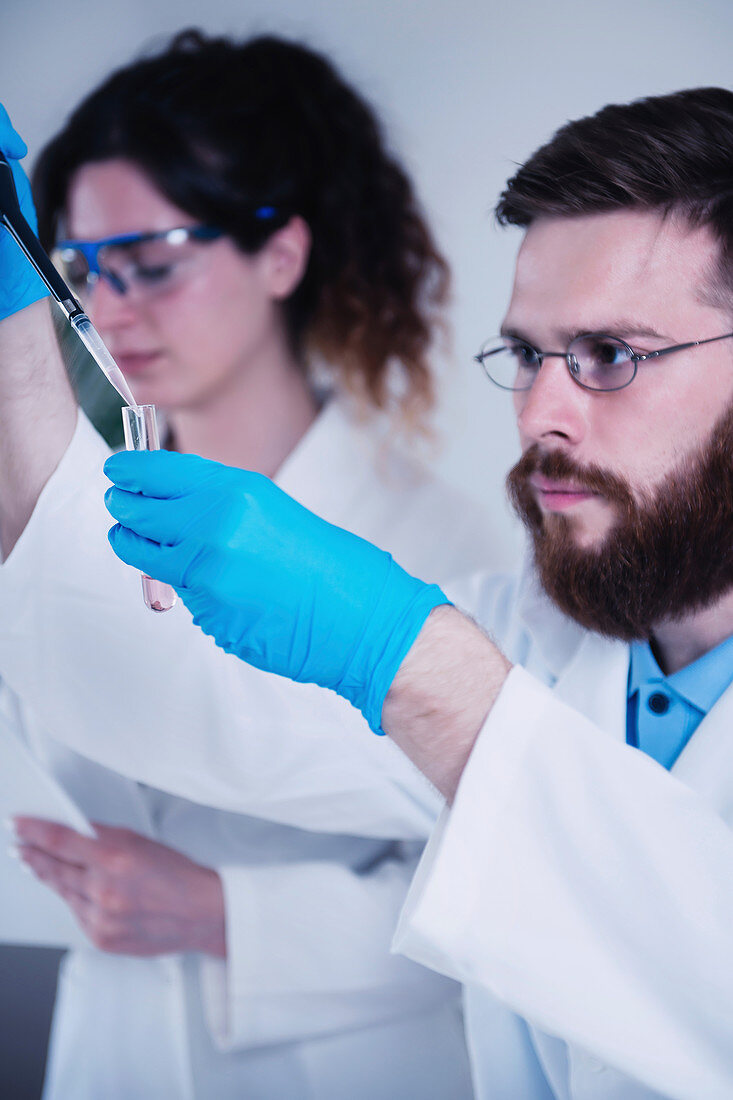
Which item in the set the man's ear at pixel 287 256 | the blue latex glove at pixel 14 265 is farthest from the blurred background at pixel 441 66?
the blue latex glove at pixel 14 265

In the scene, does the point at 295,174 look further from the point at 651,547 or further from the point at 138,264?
the point at 651,547

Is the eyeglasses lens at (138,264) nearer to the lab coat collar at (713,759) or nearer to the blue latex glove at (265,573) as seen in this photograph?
the blue latex glove at (265,573)

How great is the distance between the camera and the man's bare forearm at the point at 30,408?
892mm

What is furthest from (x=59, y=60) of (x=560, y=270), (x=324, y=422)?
(x=560, y=270)

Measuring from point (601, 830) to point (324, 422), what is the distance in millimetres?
886

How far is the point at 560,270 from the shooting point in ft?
3.35

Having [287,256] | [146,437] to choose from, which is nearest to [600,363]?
[146,437]

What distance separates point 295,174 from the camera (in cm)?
149

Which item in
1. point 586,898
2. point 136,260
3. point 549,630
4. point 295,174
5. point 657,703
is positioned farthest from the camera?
point 295,174

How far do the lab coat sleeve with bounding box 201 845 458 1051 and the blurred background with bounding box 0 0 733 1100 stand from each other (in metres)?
0.35

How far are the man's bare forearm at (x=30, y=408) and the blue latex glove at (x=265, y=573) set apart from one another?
12 cm

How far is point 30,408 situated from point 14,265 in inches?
5.5

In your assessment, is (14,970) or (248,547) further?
(14,970)

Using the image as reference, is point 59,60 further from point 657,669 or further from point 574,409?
point 657,669
